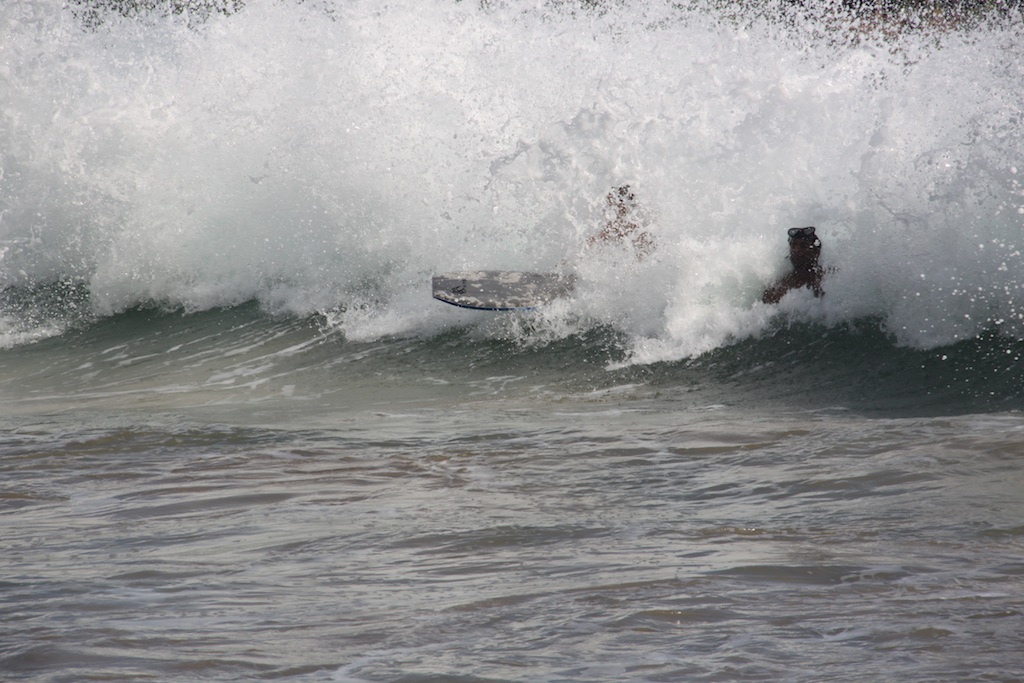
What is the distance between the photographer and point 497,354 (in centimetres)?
766

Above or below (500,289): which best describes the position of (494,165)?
above

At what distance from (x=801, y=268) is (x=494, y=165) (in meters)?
2.94

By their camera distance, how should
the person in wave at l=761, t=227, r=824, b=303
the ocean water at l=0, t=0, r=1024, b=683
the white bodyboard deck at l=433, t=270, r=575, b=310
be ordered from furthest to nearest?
the white bodyboard deck at l=433, t=270, r=575, b=310
the person in wave at l=761, t=227, r=824, b=303
the ocean water at l=0, t=0, r=1024, b=683

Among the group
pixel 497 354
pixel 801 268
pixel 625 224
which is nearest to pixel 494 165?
pixel 625 224

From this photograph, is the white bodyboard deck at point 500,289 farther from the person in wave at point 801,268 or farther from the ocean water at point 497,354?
the person in wave at point 801,268

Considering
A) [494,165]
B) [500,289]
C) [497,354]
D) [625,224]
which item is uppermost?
[494,165]

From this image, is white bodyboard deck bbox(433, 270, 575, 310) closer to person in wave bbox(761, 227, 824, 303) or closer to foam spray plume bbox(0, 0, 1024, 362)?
foam spray plume bbox(0, 0, 1024, 362)

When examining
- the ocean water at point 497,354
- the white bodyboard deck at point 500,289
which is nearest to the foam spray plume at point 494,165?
the ocean water at point 497,354

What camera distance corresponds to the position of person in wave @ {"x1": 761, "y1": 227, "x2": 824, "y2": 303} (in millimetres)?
7236

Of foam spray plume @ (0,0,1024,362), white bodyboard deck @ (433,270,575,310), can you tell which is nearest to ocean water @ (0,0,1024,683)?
foam spray plume @ (0,0,1024,362)

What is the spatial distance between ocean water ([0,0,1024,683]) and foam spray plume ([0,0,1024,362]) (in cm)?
3

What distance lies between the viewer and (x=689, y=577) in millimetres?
2947

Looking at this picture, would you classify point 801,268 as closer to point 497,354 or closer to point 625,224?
point 625,224

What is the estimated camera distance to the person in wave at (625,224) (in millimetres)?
8039
